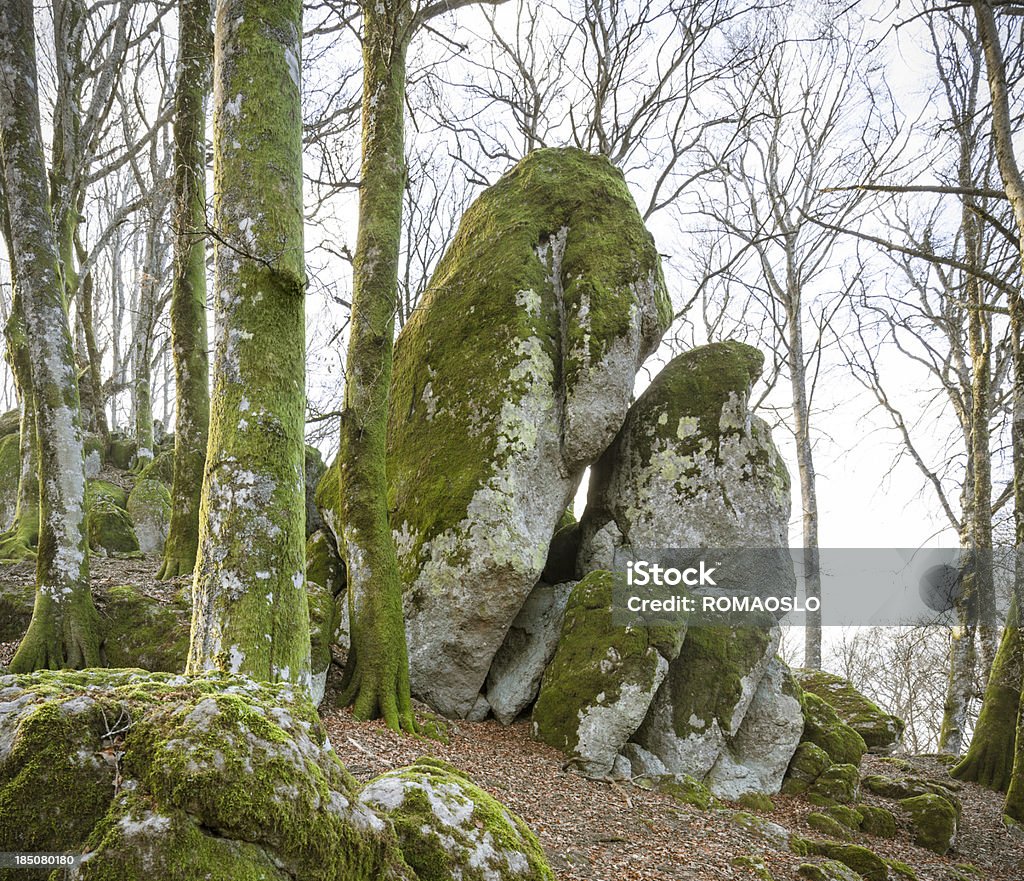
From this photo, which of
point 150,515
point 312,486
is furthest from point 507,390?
point 150,515

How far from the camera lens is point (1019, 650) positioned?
912cm

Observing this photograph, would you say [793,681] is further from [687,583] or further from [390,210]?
[390,210]

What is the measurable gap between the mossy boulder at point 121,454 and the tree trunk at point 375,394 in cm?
1221

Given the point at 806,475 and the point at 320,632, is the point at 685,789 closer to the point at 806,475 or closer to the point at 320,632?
the point at 320,632

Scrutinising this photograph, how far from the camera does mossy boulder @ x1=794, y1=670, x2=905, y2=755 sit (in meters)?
12.4

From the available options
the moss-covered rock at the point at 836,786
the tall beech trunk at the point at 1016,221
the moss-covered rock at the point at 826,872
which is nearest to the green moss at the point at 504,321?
the tall beech trunk at the point at 1016,221

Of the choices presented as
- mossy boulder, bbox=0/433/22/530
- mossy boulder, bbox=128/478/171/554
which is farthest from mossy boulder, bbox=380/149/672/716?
mossy boulder, bbox=0/433/22/530

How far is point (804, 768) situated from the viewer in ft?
30.6

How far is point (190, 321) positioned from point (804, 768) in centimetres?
1038

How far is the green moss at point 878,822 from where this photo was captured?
26.7ft

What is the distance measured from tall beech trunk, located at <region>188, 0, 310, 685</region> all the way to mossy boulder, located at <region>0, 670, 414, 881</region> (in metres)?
1.91

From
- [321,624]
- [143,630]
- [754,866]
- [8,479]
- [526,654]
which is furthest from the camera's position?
[8,479]

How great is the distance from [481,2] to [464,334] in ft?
15.0

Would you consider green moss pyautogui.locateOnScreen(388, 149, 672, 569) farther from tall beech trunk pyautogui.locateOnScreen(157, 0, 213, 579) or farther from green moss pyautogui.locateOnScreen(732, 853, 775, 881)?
green moss pyautogui.locateOnScreen(732, 853, 775, 881)
